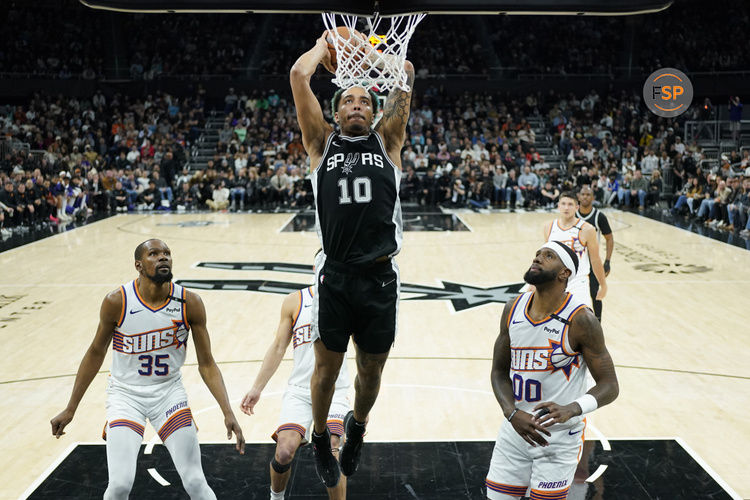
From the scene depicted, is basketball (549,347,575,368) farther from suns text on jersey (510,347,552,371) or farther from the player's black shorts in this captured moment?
the player's black shorts

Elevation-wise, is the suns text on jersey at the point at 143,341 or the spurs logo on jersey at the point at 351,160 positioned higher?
the spurs logo on jersey at the point at 351,160

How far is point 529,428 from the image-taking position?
3641mm

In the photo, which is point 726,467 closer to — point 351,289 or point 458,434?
point 458,434

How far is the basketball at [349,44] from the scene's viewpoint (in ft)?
13.1

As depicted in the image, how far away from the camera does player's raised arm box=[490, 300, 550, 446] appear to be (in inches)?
143

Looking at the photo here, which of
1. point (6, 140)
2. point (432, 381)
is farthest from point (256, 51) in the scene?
point (432, 381)

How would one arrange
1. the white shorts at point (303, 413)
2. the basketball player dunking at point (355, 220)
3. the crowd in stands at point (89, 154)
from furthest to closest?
1. the crowd in stands at point (89, 154)
2. the white shorts at point (303, 413)
3. the basketball player dunking at point (355, 220)

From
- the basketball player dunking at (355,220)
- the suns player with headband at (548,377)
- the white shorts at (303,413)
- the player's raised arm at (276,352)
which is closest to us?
the basketball player dunking at (355,220)

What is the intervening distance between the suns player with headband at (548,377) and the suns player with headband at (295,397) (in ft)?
3.41

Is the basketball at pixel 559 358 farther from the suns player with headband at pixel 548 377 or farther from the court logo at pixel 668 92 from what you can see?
the court logo at pixel 668 92

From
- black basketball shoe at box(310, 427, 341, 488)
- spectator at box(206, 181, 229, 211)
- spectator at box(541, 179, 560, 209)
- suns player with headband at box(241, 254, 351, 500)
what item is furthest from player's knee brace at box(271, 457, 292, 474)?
spectator at box(541, 179, 560, 209)

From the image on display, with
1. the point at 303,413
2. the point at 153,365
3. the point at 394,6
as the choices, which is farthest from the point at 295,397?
the point at 394,6

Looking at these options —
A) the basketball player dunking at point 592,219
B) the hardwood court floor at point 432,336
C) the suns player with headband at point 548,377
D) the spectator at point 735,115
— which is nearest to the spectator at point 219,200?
the hardwood court floor at point 432,336

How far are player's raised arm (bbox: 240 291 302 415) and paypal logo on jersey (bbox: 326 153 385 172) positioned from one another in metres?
1.25
